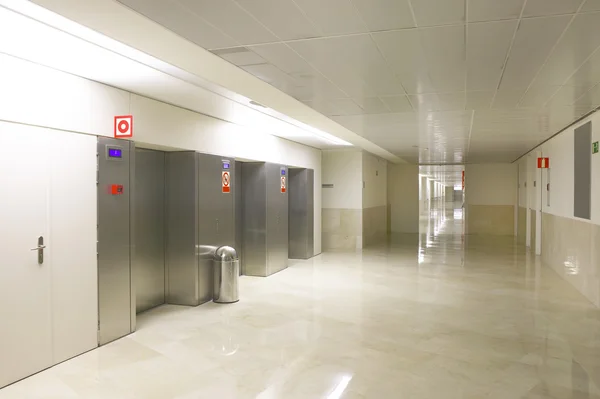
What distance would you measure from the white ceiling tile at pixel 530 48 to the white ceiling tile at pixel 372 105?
1.66 metres

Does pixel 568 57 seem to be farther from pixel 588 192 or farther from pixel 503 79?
pixel 588 192

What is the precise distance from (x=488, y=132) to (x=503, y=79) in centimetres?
475

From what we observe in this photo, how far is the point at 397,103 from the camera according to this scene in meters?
6.45

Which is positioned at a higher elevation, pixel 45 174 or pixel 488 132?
pixel 488 132

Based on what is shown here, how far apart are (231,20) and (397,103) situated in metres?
3.54

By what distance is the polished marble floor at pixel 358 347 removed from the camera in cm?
431

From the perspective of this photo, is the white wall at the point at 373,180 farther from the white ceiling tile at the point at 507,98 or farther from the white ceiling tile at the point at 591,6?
the white ceiling tile at the point at 591,6

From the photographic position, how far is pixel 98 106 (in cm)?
540

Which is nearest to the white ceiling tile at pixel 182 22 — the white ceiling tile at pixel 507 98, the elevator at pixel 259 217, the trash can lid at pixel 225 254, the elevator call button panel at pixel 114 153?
the elevator call button panel at pixel 114 153

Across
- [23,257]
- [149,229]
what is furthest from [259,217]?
[23,257]

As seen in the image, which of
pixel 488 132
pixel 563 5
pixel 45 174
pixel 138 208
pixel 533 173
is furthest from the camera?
pixel 533 173

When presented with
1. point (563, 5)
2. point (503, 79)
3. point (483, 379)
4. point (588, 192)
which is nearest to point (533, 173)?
point (588, 192)

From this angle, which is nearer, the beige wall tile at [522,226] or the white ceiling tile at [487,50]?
the white ceiling tile at [487,50]

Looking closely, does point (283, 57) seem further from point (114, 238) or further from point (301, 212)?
point (301, 212)
